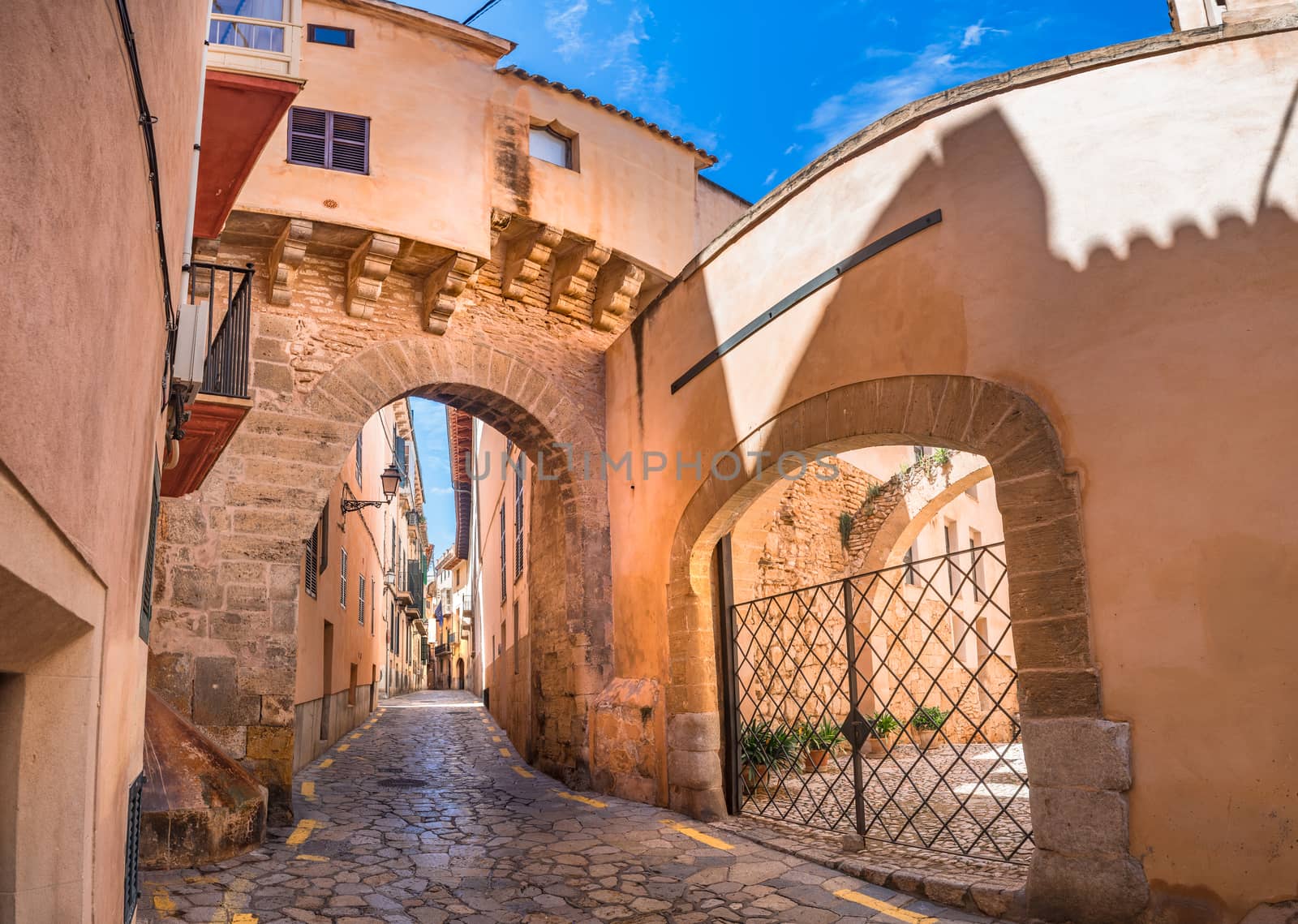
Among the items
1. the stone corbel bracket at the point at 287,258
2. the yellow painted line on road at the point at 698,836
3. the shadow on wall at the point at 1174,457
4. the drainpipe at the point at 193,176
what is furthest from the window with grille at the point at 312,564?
the shadow on wall at the point at 1174,457

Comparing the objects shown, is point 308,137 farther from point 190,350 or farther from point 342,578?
point 342,578

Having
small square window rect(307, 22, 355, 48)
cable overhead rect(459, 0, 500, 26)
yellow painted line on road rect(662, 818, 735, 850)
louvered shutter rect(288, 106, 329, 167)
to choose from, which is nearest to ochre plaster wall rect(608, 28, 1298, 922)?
yellow painted line on road rect(662, 818, 735, 850)

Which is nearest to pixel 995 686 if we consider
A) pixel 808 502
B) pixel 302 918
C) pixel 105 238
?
pixel 808 502

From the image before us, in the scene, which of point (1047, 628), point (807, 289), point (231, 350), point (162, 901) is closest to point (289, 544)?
point (231, 350)

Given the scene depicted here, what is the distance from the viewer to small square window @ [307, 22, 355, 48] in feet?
31.4

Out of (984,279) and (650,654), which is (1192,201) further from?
(650,654)

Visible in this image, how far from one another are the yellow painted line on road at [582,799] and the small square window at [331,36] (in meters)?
7.75

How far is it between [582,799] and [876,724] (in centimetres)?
403

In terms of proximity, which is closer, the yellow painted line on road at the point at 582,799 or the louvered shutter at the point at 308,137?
the yellow painted line on road at the point at 582,799

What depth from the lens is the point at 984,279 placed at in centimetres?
547

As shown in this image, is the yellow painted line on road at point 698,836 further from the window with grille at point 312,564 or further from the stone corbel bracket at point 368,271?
the window with grille at point 312,564

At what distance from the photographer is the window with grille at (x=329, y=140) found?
9016 mm

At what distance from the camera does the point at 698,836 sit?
6.90m

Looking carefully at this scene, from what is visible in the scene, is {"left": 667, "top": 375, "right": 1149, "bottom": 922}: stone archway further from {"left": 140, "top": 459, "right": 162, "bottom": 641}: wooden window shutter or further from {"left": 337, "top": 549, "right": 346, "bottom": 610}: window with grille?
{"left": 337, "top": 549, "right": 346, "bottom": 610}: window with grille
